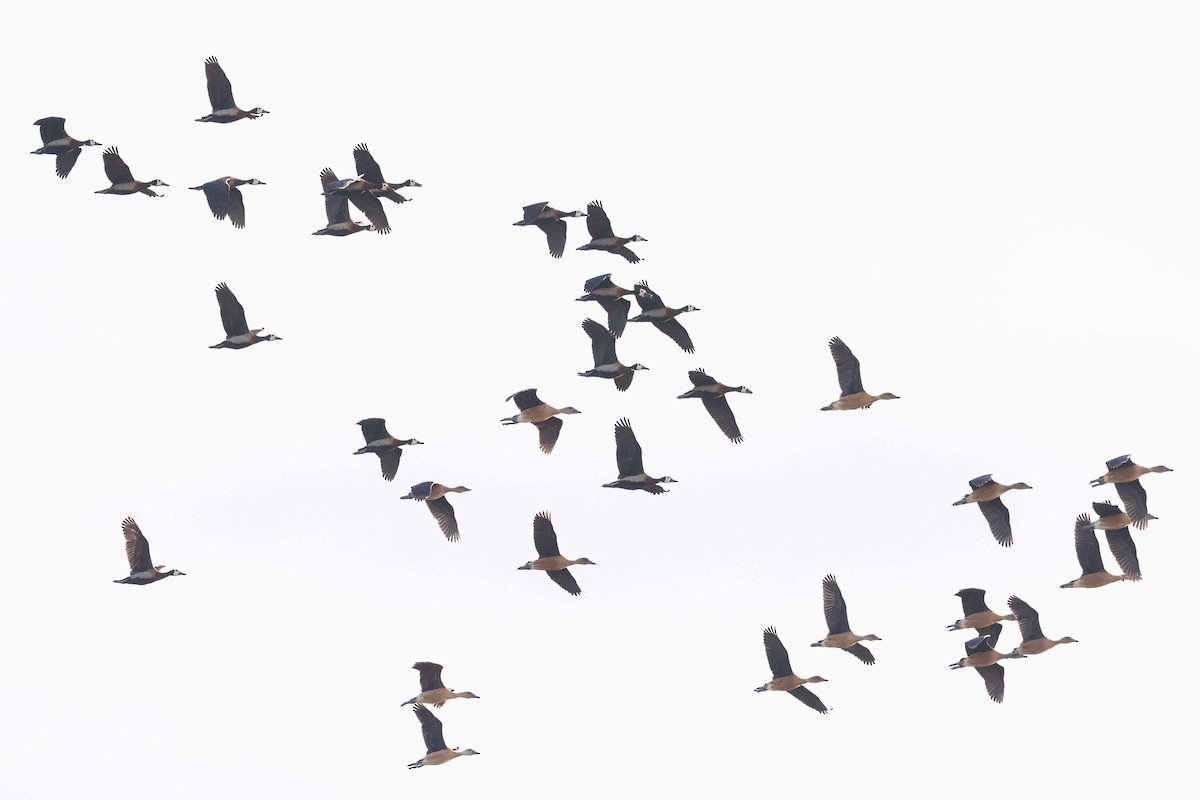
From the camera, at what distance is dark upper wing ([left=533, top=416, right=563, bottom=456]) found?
60750mm

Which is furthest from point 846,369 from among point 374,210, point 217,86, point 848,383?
point 217,86

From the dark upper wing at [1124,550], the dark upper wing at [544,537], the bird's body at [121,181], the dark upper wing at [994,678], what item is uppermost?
the bird's body at [121,181]

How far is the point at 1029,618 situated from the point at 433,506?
16.6 metres

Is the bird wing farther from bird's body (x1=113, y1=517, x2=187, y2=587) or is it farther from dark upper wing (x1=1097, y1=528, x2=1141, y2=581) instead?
bird's body (x1=113, y1=517, x2=187, y2=587)

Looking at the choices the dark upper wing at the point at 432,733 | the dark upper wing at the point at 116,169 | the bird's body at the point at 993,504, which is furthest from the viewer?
the dark upper wing at the point at 432,733

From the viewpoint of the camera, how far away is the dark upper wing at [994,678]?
5981 cm

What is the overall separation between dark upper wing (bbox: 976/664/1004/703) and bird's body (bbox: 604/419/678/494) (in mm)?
9683

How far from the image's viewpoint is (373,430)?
196 ft

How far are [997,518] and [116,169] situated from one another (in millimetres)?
25870

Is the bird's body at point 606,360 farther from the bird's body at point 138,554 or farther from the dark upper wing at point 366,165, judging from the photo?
the bird's body at point 138,554

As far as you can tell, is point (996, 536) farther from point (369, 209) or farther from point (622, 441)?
point (369, 209)

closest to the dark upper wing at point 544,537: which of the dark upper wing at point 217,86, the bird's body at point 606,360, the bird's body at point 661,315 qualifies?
the bird's body at point 606,360

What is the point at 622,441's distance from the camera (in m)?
60.9

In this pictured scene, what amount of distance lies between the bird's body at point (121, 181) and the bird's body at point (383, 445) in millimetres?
9365
